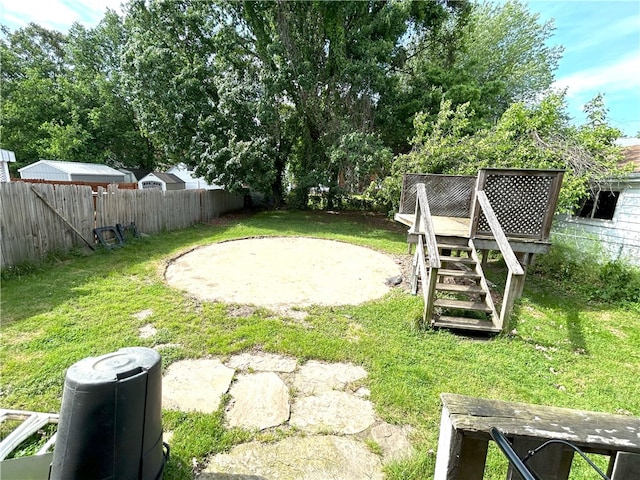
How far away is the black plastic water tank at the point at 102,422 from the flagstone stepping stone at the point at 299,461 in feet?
2.10

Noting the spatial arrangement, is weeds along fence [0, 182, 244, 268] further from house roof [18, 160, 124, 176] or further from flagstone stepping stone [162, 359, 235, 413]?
house roof [18, 160, 124, 176]

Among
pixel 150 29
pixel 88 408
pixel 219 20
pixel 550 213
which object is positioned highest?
pixel 219 20

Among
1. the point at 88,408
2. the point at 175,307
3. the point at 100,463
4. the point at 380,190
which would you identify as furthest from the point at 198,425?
the point at 380,190

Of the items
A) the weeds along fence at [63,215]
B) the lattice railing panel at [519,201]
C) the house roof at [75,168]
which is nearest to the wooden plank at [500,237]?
the lattice railing panel at [519,201]

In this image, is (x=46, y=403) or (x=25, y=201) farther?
(x=25, y=201)

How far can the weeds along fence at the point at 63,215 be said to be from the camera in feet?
16.2

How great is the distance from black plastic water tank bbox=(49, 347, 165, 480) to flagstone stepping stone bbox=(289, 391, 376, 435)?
117 centimetres

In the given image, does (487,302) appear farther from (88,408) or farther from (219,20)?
(219,20)

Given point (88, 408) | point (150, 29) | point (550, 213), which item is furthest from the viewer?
point (150, 29)

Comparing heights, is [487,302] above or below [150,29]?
below

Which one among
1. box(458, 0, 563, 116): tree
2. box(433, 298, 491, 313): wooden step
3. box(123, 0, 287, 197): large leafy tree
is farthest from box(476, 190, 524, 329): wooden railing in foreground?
box(458, 0, 563, 116): tree

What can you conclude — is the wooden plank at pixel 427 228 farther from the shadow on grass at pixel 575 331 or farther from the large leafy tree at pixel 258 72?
the large leafy tree at pixel 258 72

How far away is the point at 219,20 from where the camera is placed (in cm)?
1249

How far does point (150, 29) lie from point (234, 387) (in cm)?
1482
